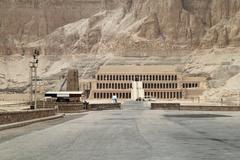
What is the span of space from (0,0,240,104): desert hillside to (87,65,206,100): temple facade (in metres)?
7.98

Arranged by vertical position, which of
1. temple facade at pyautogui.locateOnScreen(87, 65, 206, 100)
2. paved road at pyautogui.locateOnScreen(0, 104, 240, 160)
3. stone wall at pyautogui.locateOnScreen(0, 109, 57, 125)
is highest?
temple facade at pyautogui.locateOnScreen(87, 65, 206, 100)

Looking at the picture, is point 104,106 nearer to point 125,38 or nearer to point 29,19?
point 125,38

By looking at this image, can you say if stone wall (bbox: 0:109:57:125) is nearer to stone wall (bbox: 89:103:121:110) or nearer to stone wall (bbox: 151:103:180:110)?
stone wall (bbox: 89:103:121:110)

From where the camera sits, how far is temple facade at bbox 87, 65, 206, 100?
12538 cm

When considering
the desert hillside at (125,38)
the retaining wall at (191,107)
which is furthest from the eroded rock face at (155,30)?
the retaining wall at (191,107)

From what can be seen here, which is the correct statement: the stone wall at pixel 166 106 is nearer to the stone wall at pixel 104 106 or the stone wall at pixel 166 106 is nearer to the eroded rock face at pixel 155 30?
the stone wall at pixel 104 106

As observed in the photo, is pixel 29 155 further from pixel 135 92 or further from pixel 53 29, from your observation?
pixel 53 29

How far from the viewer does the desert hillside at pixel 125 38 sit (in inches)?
5876

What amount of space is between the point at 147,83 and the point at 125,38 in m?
33.1

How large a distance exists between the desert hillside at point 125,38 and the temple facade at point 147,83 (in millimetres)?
7975

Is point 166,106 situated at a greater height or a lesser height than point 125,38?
lesser

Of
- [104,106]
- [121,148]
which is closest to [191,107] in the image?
[104,106]

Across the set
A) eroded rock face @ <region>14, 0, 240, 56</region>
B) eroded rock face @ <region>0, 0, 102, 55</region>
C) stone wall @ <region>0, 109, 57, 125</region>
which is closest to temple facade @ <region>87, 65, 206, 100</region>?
eroded rock face @ <region>14, 0, 240, 56</region>

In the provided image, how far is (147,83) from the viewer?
5118 inches
